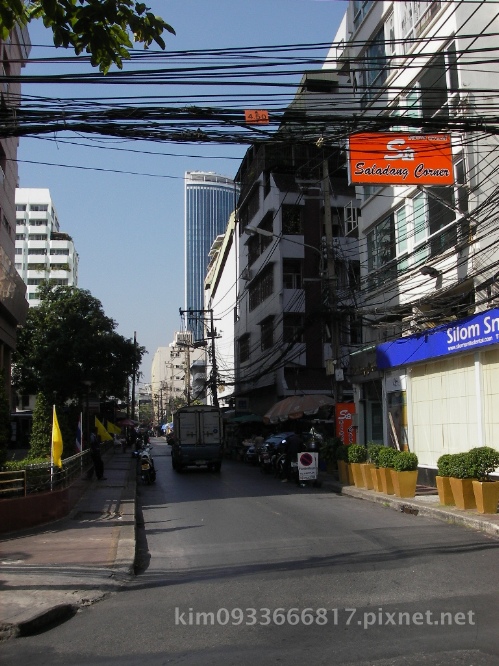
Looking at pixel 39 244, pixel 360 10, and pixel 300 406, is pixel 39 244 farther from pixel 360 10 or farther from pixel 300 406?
pixel 360 10

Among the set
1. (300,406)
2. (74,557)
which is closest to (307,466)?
(300,406)

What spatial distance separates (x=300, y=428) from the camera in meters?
40.6

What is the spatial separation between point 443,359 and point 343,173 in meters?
28.4

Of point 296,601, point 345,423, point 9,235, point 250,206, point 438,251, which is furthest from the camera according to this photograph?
point 250,206

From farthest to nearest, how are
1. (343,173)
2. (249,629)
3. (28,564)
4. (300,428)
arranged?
(343,173) → (300,428) → (28,564) → (249,629)

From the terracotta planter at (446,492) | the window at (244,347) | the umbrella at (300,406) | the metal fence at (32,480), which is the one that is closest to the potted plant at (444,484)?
the terracotta planter at (446,492)

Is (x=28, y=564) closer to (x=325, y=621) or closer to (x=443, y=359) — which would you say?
(x=325, y=621)

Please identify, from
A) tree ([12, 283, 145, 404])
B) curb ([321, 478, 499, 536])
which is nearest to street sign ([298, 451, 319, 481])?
curb ([321, 478, 499, 536])

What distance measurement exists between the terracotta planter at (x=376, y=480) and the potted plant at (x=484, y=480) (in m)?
4.55

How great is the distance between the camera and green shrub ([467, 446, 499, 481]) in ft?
41.9

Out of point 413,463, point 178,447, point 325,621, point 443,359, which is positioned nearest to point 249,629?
point 325,621

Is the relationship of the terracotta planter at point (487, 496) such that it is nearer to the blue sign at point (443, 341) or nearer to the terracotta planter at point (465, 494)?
the terracotta planter at point (465, 494)

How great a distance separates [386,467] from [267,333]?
29192 mm

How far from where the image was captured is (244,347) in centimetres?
5634
